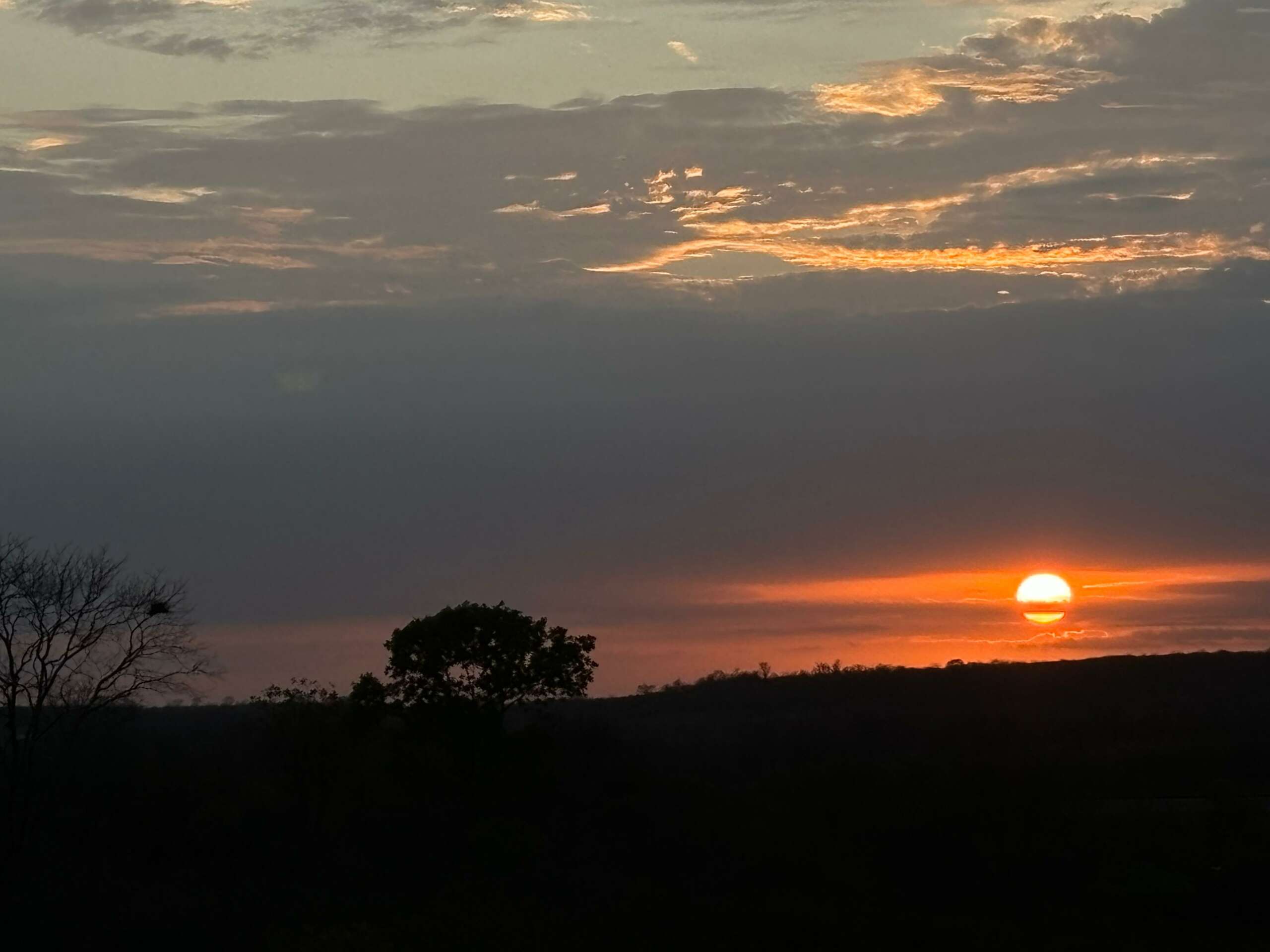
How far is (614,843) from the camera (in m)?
48.8

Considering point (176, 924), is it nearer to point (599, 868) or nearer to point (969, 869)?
point (599, 868)

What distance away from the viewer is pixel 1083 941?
34719mm

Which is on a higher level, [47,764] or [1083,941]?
[47,764]

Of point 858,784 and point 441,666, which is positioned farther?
point 858,784

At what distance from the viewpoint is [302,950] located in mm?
34188

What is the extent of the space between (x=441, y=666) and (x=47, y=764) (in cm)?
1831

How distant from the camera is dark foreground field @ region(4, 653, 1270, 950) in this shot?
36594 mm

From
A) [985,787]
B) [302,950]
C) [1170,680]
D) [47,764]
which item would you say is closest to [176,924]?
[302,950]

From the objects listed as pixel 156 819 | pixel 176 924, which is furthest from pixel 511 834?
pixel 156 819

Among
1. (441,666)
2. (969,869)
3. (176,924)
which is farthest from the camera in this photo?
(441,666)

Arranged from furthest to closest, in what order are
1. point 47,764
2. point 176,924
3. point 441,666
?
point 47,764 < point 441,666 < point 176,924

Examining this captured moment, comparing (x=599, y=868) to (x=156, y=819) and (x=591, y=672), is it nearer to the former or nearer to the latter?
(x=591, y=672)

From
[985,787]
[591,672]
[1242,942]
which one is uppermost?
[591,672]

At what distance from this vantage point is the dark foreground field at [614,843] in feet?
120
